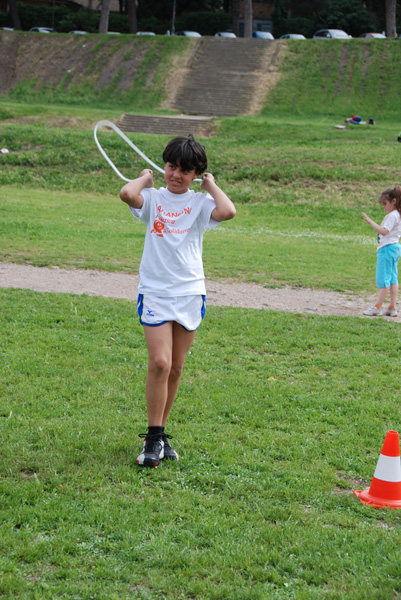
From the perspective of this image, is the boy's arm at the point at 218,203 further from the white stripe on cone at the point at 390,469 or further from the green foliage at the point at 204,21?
the green foliage at the point at 204,21

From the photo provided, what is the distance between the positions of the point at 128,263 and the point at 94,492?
7891 millimetres

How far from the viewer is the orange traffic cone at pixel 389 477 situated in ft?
12.9

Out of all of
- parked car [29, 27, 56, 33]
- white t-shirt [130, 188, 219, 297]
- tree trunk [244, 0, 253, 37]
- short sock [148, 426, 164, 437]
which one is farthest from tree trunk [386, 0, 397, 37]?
short sock [148, 426, 164, 437]

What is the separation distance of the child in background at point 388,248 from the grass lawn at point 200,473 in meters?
2.02

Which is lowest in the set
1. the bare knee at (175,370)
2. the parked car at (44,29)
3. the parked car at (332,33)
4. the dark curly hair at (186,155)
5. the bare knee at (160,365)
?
the bare knee at (175,370)

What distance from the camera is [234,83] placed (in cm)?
3916

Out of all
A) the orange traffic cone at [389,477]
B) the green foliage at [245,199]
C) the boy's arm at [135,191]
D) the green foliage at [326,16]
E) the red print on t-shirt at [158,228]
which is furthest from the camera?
the green foliage at [326,16]

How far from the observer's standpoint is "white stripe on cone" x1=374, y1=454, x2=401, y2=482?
393 cm

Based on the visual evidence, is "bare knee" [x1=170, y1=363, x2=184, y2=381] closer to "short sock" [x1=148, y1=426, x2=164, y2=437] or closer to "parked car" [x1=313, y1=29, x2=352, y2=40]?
"short sock" [x1=148, y1=426, x2=164, y2=437]

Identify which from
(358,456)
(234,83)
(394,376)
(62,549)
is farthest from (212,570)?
(234,83)

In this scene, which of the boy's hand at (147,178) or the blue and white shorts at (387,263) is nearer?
the boy's hand at (147,178)

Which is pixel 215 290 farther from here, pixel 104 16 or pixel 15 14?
pixel 15 14

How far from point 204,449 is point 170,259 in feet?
4.54

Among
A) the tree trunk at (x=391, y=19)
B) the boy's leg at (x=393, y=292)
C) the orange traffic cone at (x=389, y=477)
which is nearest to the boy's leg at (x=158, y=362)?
the orange traffic cone at (x=389, y=477)
